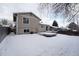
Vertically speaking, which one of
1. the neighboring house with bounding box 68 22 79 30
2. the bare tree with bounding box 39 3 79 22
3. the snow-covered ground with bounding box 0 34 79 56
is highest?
the bare tree with bounding box 39 3 79 22

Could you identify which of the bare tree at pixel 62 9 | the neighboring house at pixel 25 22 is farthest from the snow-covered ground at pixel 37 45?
the bare tree at pixel 62 9

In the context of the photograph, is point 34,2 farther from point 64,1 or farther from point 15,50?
point 15,50

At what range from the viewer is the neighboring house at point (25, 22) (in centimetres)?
186

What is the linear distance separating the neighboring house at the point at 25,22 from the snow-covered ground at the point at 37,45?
0.33ft

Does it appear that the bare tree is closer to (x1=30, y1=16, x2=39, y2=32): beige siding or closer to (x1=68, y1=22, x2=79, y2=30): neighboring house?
(x1=68, y1=22, x2=79, y2=30): neighboring house

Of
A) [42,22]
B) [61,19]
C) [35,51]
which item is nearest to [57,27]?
[61,19]

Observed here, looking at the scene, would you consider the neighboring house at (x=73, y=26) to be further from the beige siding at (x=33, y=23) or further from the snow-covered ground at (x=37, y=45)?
the beige siding at (x=33, y=23)

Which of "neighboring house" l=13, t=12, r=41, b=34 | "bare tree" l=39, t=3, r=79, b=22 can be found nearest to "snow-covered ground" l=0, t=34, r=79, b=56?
"neighboring house" l=13, t=12, r=41, b=34

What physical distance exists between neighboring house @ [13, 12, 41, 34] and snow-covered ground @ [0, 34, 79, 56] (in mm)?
102

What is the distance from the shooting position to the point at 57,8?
189cm

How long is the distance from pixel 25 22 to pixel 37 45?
0.44 metres

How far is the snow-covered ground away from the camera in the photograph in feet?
5.97

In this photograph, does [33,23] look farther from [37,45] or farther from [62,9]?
[62,9]

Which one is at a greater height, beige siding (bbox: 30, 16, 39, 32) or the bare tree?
the bare tree
